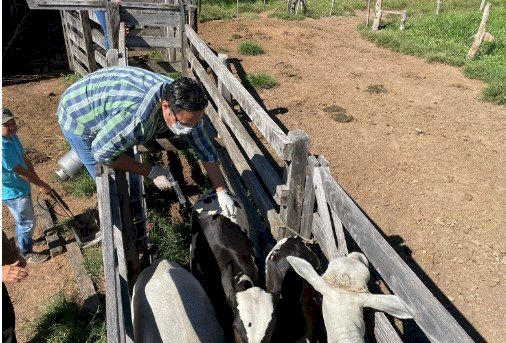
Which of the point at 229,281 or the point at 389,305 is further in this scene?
the point at 229,281

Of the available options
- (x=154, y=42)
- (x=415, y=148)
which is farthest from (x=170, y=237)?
(x=415, y=148)

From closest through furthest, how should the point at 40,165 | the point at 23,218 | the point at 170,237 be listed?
1. the point at 23,218
2. the point at 170,237
3. the point at 40,165

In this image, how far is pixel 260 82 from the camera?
9742mm

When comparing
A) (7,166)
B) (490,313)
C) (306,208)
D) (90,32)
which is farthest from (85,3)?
(490,313)

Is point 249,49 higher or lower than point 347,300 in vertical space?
lower

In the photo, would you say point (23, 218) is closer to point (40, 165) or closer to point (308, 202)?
point (40, 165)

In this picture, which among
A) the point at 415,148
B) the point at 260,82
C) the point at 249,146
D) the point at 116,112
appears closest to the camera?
the point at 116,112

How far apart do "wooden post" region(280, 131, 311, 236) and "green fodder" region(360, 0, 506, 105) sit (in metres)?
7.58

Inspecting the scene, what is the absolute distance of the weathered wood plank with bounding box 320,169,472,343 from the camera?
1925 mm

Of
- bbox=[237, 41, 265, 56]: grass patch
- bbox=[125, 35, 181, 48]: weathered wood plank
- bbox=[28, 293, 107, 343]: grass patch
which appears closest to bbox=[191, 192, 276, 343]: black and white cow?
bbox=[28, 293, 107, 343]: grass patch

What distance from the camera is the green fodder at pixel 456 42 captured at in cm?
1062

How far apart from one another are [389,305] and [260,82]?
7954mm

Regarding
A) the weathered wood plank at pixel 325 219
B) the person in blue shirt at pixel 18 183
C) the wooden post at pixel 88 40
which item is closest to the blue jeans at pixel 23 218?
the person in blue shirt at pixel 18 183

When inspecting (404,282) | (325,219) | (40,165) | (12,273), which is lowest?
(40,165)
